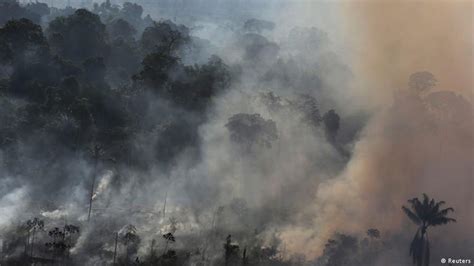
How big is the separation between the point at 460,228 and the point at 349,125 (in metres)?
37.0

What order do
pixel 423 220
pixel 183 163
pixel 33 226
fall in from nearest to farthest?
1. pixel 33 226
2. pixel 423 220
3. pixel 183 163

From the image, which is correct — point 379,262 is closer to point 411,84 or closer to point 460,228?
point 460,228

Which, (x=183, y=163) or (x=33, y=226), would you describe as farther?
(x=183, y=163)

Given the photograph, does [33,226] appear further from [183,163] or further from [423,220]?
[423,220]

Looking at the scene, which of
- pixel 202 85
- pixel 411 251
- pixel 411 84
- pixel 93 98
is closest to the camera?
pixel 411 251

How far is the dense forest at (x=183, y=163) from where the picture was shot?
8144 cm

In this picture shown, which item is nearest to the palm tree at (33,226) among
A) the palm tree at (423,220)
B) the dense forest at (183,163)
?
the dense forest at (183,163)

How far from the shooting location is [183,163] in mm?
99938

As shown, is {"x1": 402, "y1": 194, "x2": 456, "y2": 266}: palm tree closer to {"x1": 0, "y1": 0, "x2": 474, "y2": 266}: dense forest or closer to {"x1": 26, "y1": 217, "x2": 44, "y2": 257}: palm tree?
{"x1": 0, "y1": 0, "x2": 474, "y2": 266}: dense forest

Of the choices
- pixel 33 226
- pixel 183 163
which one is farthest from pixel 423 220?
pixel 33 226

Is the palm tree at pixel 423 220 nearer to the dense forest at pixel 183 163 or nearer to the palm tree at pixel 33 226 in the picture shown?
the dense forest at pixel 183 163

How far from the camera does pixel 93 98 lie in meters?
99.0

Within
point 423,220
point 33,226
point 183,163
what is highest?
point 183,163

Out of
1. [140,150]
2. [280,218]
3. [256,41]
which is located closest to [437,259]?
[280,218]
